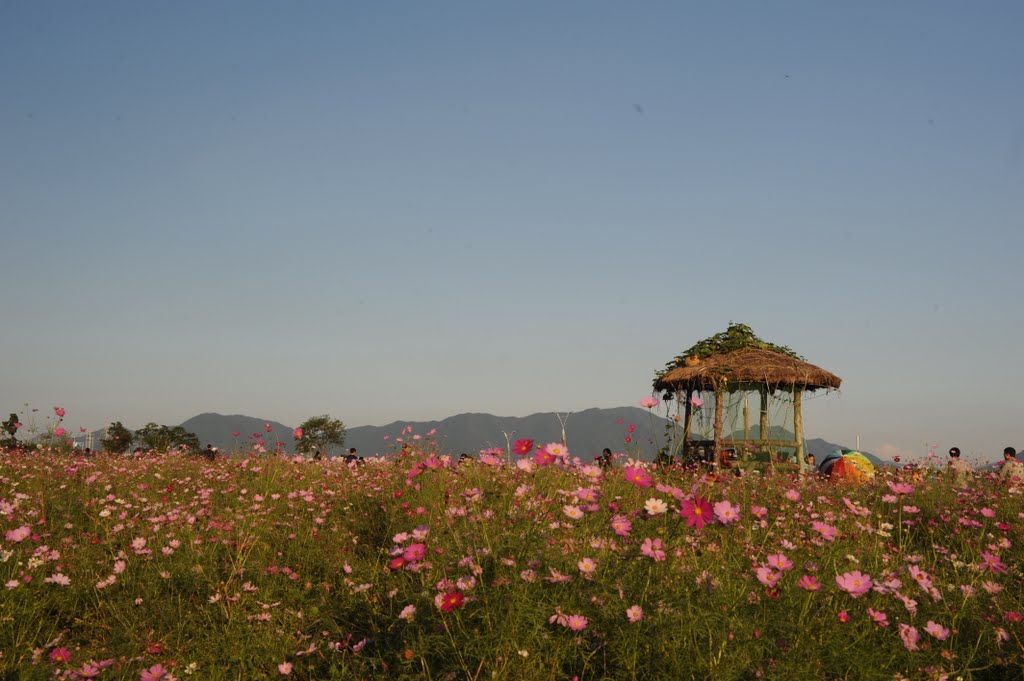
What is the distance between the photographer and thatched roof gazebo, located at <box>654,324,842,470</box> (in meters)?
16.2

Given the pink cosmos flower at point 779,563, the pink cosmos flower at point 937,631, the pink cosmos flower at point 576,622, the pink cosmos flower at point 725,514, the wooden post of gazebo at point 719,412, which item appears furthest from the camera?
the wooden post of gazebo at point 719,412

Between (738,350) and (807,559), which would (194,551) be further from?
(738,350)

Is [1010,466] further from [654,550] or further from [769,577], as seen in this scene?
[654,550]

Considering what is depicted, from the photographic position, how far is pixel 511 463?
5.20 m

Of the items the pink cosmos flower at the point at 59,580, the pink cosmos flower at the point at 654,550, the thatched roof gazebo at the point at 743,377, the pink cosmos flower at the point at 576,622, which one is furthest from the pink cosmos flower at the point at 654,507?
the thatched roof gazebo at the point at 743,377

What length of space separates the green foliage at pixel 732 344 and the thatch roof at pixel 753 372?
0.78ft

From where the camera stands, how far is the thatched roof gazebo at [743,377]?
16.2 metres

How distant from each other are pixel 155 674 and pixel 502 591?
177 cm

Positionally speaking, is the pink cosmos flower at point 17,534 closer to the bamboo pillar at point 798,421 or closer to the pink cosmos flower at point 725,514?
the pink cosmos flower at point 725,514

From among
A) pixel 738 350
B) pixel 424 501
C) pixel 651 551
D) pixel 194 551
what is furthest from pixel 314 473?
pixel 738 350

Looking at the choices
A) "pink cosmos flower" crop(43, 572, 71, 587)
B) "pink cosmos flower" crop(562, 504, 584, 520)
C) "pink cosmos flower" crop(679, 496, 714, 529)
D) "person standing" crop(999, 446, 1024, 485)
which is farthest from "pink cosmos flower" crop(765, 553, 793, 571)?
"person standing" crop(999, 446, 1024, 485)

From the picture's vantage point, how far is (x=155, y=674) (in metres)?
3.35

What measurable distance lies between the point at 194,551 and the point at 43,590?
85 cm

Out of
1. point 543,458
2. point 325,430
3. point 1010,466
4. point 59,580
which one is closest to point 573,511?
point 543,458
